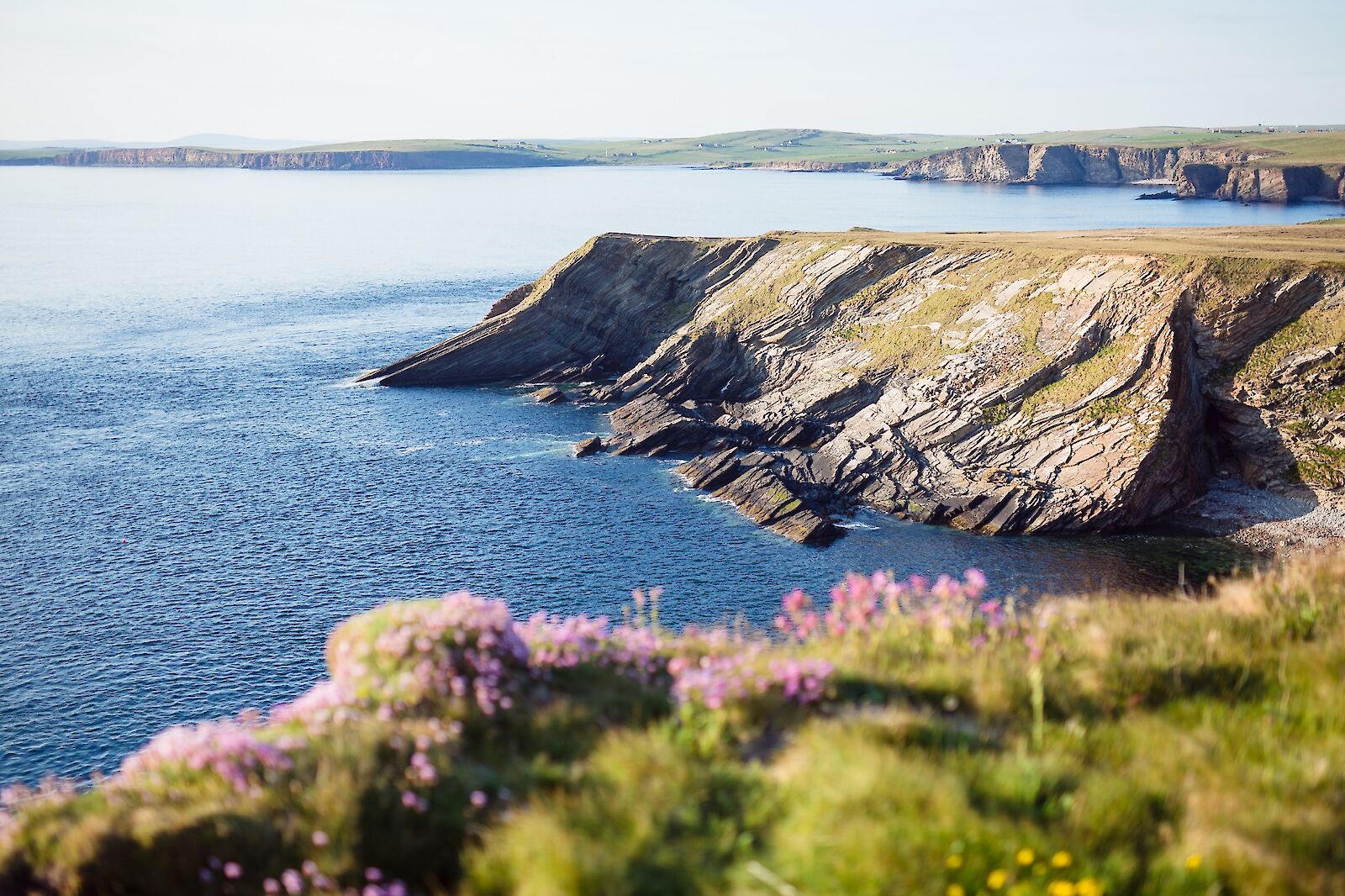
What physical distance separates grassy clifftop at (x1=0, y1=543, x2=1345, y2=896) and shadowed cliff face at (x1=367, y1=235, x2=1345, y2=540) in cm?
4151

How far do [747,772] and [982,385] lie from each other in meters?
58.3

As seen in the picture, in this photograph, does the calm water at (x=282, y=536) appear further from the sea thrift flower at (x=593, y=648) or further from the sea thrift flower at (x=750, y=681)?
the sea thrift flower at (x=750, y=681)

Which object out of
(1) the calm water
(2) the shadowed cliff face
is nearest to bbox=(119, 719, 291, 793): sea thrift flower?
(1) the calm water

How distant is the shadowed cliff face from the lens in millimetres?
53750

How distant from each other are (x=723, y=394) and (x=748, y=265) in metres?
18.8

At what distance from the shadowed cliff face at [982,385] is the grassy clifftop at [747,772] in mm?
41506

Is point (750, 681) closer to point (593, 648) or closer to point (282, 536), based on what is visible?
point (593, 648)

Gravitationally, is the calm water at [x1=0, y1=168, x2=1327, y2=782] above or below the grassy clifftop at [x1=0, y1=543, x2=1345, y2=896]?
below

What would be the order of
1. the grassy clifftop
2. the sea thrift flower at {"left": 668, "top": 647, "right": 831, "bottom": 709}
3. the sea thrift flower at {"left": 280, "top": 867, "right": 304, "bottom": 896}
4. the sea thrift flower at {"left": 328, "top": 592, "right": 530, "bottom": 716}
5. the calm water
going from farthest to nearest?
the calm water → the sea thrift flower at {"left": 328, "top": 592, "right": 530, "bottom": 716} → the sea thrift flower at {"left": 668, "top": 647, "right": 831, "bottom": 709} → the sea thrift flower at {"left": 280, "top": 867, "right": 304, "bottom": 896} → the grassy clifftop

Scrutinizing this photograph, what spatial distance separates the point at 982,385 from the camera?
61.9 meters

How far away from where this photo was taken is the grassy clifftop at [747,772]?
249 inches

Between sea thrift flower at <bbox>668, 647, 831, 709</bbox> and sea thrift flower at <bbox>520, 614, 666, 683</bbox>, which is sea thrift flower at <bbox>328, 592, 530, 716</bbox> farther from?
sea thrift flower at <bbox>668, 647, 831, 709</bbox>

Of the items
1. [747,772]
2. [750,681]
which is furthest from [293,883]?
[750,681]

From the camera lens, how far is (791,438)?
67.4 metres
